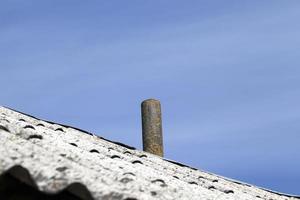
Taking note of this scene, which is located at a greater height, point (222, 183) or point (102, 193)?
point (222, 183)

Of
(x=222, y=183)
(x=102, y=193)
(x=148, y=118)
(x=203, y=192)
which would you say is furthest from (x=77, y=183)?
(x=148, y=118)

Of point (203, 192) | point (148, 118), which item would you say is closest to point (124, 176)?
point (203, 192)

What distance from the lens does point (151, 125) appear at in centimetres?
798

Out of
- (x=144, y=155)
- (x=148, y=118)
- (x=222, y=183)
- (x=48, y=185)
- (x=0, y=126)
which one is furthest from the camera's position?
(x=148, y=118)

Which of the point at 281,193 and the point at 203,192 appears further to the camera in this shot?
the point at 281,193

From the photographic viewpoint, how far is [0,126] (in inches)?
159

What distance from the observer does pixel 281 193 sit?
7.00 metres

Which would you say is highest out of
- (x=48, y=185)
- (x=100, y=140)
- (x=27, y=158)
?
(x=100, y=140)

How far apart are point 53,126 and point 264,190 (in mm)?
2067

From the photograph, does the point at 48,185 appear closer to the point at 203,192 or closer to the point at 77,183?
the point at 77,183

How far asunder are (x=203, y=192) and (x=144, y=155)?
2091mm

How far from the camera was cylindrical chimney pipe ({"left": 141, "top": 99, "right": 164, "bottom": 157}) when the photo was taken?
26.0 feet

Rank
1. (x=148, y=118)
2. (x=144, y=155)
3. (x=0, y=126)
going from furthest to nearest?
1. (x=148, y=118)
2. (x=144, y=155)
3. (x=0, y=126)

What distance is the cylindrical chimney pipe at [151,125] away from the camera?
7930 mm
